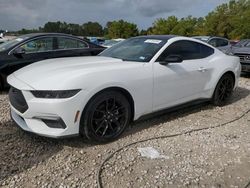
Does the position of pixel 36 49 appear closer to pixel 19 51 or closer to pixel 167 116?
pixel 19 51

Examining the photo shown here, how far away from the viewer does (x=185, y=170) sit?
3.28 m

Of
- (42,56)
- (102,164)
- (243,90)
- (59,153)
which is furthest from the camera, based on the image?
(243,90)

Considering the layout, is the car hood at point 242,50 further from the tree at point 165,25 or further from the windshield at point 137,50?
the tree at point 165,25

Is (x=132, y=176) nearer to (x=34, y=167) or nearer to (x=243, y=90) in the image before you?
(x=34, y=167)

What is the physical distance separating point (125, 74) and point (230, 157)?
1.72 meters

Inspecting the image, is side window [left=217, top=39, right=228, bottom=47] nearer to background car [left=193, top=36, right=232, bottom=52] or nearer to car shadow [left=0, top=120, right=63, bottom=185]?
background car [left=193, top=36, right=232, bottom=52]

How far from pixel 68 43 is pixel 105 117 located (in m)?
3.99

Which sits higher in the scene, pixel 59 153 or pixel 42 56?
pixel 42 56

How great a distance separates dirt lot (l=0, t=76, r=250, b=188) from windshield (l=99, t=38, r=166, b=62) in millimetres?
1074

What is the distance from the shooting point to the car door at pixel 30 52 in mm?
6430

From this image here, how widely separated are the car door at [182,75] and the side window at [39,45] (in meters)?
3.48

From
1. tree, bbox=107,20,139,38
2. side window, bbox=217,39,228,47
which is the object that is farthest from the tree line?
side window, bbox=217,39,228,47

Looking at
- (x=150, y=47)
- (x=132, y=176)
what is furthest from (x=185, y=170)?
(x=150, y=47)

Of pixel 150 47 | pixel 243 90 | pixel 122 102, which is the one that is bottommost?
pixel 243 90
